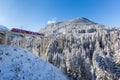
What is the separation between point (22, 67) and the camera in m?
45.7

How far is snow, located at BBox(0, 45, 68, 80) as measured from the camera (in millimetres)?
42028

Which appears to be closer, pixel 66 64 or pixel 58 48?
pixel 66 64

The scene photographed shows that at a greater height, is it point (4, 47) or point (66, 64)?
point (4, 47)

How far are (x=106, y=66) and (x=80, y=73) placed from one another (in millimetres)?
9370

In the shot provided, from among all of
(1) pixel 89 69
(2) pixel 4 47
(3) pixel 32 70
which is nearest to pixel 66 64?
(1) pixel 89 69

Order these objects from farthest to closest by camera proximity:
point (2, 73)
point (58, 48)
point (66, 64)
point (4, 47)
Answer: point (58, 48) < point (66, 64) < point (4, 47) < point (2, 73)

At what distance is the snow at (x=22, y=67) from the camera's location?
42028 millimetres

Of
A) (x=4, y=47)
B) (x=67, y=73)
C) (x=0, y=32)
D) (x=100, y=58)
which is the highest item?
(x=0, y=32)

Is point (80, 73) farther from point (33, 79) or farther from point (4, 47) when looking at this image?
point (4, 47)

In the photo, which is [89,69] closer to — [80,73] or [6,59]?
[80,73]

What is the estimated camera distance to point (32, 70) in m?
46.6

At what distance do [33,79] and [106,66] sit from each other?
62.7 ft

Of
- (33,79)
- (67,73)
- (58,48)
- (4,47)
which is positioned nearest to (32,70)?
(33,79)

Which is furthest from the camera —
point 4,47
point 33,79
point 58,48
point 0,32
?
point 58,48
